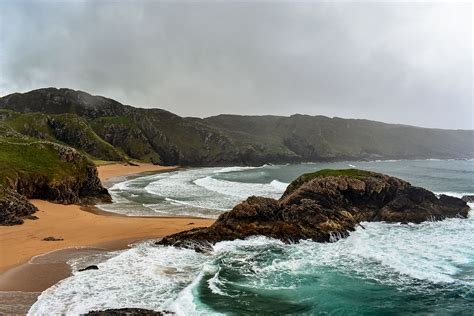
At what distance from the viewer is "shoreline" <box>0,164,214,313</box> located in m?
17.4

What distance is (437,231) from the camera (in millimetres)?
27984

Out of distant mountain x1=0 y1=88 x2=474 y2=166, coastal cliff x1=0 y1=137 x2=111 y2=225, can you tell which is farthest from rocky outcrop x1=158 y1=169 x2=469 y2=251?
distant mountain x1=0 y1=88 x2=474 y2=166

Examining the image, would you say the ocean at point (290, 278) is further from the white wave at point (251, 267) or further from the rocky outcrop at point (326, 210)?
the rocky outcrop at point (326, 210)

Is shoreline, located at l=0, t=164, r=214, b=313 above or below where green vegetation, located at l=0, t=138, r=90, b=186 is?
below

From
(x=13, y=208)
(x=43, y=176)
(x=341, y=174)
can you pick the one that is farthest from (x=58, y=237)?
(x=341, y=174)

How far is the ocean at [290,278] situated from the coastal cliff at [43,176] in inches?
631

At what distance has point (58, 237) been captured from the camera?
25.8 meters

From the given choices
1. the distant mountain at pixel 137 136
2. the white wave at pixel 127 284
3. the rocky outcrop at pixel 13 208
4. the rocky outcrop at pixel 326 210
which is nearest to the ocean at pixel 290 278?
the white wave at pixel 127 284

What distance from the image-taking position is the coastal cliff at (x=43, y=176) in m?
32.6

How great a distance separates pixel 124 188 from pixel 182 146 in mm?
87471

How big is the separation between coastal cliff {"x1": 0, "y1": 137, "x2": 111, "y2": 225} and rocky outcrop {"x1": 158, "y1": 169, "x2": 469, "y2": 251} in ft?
53.1

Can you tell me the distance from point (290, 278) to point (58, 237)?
16.3 meters

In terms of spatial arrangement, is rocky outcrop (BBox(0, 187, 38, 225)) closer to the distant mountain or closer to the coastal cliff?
the coastal cliff

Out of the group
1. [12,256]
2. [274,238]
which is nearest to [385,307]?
[274,238]
